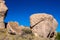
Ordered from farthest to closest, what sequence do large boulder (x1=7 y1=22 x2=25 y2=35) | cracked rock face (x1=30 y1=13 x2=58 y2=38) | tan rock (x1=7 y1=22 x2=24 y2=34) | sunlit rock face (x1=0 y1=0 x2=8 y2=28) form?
cracked rock face (x1=30 y1=13 x2=58 y2=38) → sunlit rock face (x1=0 y1=0 x2=8 y2=28) → tan rock (x1=7 y1=22 x2=24 y2=34) → large boulder (x1=7 y1=22 x2=25 y2=35)

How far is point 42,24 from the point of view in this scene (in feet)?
134

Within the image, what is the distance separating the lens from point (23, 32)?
3778 centimetres

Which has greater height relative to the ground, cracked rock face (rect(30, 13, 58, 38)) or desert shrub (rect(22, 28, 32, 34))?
cracked rock face (rect(30, 13, 58, 38))

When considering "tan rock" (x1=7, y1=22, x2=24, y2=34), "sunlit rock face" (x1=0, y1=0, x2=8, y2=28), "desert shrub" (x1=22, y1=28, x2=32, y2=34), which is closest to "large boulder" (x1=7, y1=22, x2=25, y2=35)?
"tan rock" (x1=7, y1=22, x2=24, y2=34)

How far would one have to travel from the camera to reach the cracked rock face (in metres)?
40.5

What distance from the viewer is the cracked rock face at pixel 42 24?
1596 inches

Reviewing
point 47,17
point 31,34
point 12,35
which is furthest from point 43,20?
point 12,35

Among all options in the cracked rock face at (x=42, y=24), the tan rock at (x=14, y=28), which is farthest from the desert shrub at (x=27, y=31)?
the cracked rock face at (x=42, y=24)

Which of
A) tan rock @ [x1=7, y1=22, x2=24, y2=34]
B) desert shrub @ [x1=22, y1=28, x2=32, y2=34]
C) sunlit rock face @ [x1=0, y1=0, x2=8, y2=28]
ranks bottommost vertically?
desert shrub @ [x1=22, y1=28, x2=32, y2=34]

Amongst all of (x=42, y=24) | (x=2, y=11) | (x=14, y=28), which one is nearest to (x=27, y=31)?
(x=14, y=28)

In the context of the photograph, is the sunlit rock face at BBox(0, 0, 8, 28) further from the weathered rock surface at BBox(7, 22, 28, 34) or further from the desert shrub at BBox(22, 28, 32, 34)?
the desert shrub at BBox(22, 28, 32, 34)

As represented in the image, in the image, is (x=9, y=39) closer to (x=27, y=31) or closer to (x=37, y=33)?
(x=27, y=31)

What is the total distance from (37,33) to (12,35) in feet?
17.2

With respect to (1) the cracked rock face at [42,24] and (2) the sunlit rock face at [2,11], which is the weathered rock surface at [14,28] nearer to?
(2) the sunlit rock face at [2,11]
